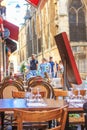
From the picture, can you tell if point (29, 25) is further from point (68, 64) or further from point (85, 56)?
point (68, 64)

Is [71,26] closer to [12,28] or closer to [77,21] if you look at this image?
[77,21]

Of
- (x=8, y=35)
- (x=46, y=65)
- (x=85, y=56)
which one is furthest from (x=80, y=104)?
(x=85, y=56)

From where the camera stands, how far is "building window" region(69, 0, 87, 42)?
4366cm

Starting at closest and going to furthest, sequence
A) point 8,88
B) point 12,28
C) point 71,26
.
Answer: point 8,88
point 12,28
point 71,26

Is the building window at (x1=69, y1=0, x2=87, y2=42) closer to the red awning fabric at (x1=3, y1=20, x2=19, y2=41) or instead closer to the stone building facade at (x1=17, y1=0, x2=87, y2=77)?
the stone building facade at (x1=17, y1=0, x2=87, y2=77)

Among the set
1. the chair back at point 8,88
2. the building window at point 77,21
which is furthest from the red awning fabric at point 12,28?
the building window at point 77,21

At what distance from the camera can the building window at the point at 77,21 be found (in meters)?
43.7

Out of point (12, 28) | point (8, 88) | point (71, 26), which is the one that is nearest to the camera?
point (8, 88)

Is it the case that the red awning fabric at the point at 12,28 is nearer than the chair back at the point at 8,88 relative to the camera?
No

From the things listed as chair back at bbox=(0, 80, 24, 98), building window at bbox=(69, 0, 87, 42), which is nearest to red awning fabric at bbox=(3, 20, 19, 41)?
chair back at bbox=(0, 80, 24, 98)

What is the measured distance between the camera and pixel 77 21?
44.1 metres

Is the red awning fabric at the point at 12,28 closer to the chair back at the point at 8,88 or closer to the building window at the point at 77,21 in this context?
the chair back at the point at 8,88

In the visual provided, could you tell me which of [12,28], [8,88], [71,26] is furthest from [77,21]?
[8,88]

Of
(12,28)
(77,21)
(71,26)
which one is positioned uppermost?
(77,21)
